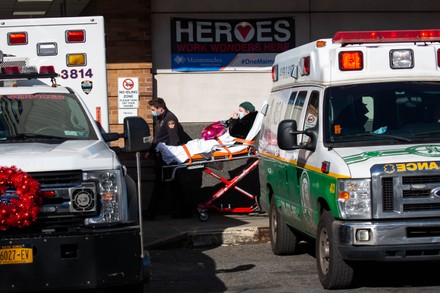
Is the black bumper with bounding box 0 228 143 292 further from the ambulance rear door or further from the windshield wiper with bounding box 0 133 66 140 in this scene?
the ambulance rear door

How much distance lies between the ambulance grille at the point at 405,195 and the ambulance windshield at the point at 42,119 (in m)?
2.78

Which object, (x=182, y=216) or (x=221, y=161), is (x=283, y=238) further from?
(x=182, y=216)

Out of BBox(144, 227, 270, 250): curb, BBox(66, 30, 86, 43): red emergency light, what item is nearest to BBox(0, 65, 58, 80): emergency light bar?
BBox(66, 30, 86, 43): red emergency light

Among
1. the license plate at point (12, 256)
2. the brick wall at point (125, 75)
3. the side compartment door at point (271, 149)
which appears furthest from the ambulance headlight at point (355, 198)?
the brick wall at point (125, 75)

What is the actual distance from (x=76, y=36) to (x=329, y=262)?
439 centimetres

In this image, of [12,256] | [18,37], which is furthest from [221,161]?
[12,256]

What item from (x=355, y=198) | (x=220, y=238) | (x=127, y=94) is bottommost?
(x=220, y=238)

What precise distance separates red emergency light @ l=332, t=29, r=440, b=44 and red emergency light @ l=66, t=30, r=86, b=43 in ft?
10.8

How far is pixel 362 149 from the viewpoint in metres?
9.28

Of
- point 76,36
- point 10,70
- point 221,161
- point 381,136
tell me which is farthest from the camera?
point 221,161

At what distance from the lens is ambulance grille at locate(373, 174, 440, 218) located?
883cm

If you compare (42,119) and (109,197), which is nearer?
(109,197)

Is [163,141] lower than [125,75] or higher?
lower

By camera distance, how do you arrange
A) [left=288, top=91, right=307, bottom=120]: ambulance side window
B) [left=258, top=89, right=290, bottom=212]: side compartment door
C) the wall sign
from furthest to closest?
the wall sign
[left=258, top=89, right=290, bottom=212]: side compartment door
[left=288, top=91, right=307, bottom=120]: ambulance side window
